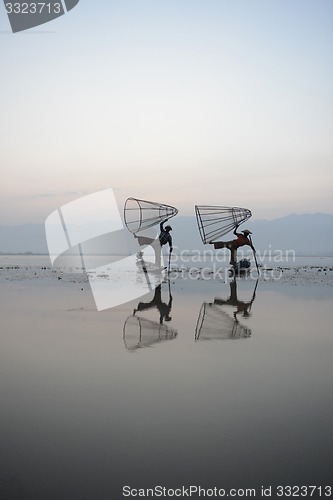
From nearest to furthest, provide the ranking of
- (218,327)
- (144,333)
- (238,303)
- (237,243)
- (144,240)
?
(144,333)
(218,327)
(238,303)
(237,243)
(144,240)

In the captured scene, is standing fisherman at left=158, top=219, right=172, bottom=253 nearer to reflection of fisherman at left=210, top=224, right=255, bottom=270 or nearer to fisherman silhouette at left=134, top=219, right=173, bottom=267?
fisherman silhouette at left=134, top=219, right=173, bottom=267

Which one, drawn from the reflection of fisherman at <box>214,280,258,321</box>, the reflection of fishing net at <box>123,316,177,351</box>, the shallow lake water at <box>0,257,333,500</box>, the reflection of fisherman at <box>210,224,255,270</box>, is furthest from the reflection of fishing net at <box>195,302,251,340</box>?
the reflection of fisherman at <box>210,224,255,270</box>

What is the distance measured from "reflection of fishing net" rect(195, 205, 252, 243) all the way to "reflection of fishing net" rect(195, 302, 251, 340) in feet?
54.7

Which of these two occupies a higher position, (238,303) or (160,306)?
(160,306)

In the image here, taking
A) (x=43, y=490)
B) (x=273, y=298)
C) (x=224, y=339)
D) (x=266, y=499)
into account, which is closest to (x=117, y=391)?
(x=43, y=490)

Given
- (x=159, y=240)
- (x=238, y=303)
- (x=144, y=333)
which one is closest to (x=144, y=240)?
(x=159, y=240)

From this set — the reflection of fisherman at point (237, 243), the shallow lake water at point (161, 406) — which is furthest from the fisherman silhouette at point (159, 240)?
the shallow lake water at point (161, 406)

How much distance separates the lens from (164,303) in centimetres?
1237

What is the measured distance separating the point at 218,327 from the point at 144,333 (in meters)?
1.62

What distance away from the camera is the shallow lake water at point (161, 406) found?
2.85 m

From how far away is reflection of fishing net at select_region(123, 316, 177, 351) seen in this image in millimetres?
7070

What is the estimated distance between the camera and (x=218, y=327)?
28.0ft

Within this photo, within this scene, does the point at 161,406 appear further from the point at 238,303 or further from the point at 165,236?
the point at 165,236

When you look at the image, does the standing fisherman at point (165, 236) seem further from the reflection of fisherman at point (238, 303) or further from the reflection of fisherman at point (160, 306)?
the reflection of fisherman at point (238, 303)
